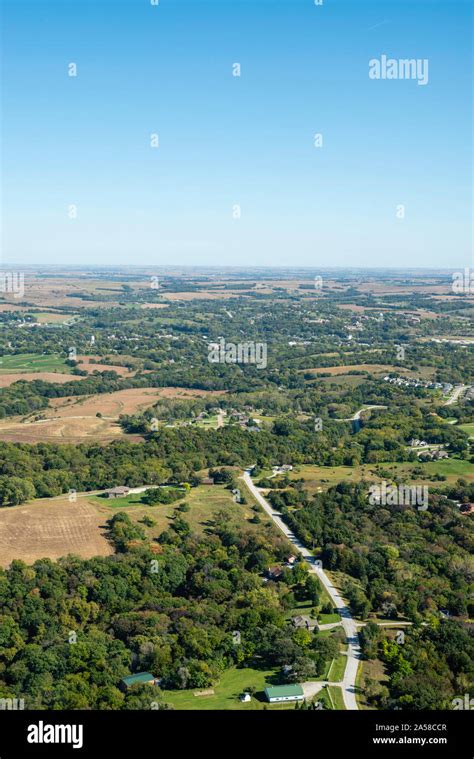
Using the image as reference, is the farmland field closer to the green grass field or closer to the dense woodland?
the dense woodland

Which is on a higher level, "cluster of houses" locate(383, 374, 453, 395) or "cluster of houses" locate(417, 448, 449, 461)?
"cluster of houses" locate(383, 374, 453, 395)

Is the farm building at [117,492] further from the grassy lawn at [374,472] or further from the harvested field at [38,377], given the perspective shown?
the harvested field at [38,377]

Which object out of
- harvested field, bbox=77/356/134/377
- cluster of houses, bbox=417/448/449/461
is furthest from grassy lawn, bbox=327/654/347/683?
harvested field, bbox=77/356/134/377

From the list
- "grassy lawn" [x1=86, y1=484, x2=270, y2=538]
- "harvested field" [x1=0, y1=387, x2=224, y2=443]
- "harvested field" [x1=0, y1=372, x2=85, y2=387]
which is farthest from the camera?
"harvested field" [x1=0, y1=372, x2=85, y2=387]

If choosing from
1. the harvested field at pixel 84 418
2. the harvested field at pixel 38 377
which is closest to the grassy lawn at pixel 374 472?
the harvested field at pixel 84 418
